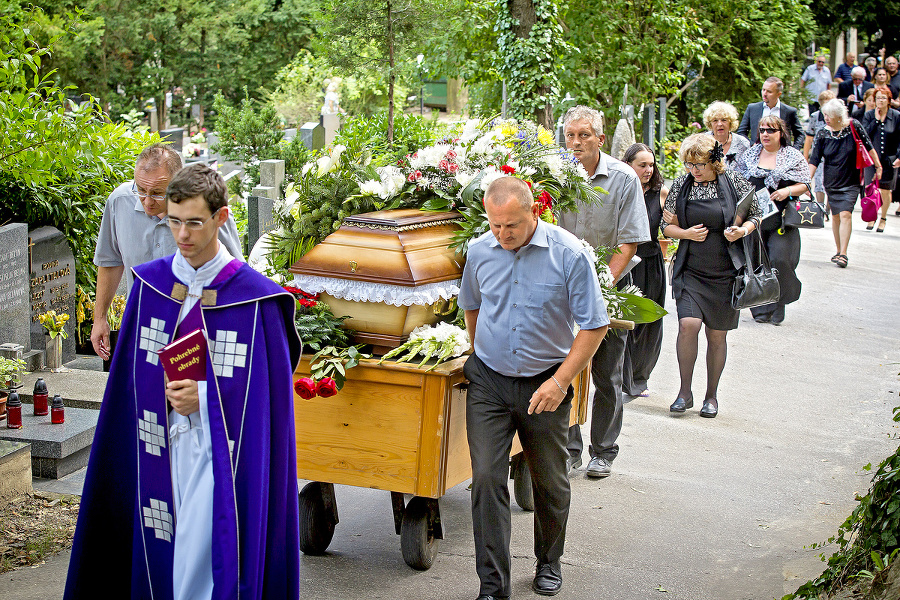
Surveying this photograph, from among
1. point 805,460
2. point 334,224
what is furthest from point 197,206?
point 805,460

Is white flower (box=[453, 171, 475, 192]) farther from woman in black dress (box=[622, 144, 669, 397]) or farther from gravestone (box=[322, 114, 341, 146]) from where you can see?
gravestone (box=[322, 114, 341, 146])

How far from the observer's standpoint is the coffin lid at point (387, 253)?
4516mm

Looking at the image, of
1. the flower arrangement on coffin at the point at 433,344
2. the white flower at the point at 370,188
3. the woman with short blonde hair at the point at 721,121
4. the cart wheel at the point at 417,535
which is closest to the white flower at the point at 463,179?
the white flower at the point at 370,188

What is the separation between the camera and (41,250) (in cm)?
795

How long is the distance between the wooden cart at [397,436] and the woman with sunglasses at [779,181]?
5334mm

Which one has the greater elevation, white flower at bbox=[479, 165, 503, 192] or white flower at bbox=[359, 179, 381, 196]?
white flower at bbox=[479, 165, 503, 192]

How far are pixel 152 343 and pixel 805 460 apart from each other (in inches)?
178

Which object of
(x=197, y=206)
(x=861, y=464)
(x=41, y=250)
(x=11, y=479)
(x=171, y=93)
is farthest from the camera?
(x=171, y=93)

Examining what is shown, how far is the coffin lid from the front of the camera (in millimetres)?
4516

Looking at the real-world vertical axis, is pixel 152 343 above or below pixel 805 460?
above

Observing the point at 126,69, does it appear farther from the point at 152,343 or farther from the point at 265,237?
the point at 152,343

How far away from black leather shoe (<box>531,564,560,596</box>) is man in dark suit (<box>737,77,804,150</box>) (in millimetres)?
7177

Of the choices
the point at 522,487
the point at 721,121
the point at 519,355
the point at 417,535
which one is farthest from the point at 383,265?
the point at 721,121

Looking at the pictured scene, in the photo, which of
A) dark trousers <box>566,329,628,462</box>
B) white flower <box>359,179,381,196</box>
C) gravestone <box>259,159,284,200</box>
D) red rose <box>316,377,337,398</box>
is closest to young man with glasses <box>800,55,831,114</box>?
gravestone <box>259,159,284,200</box>
